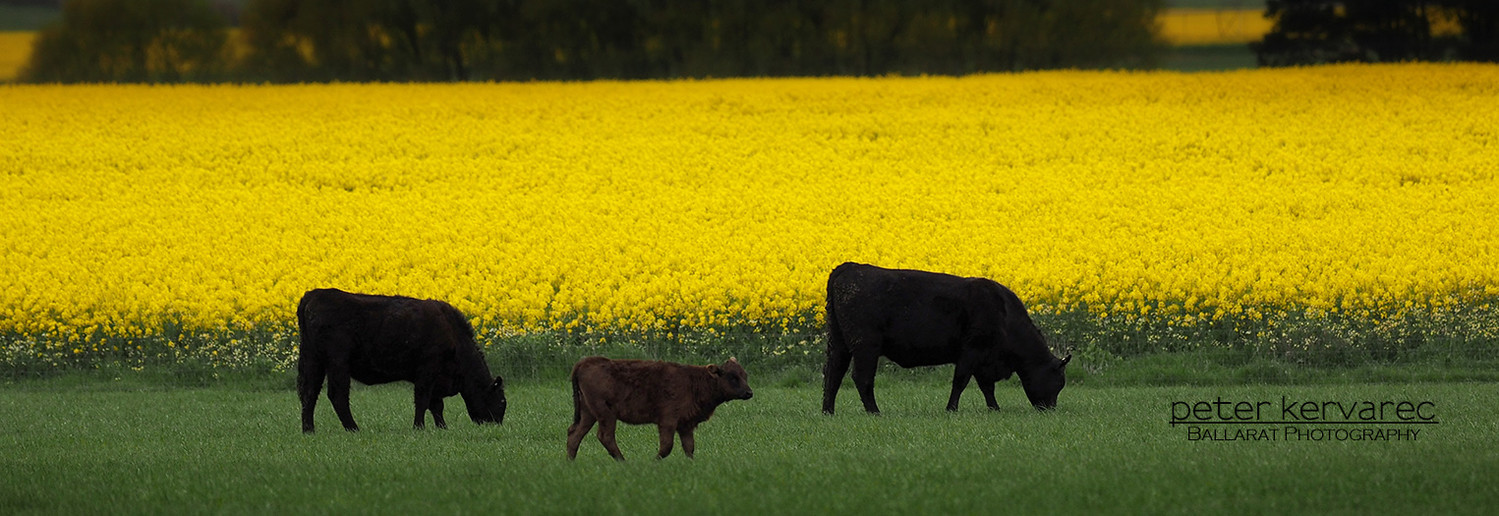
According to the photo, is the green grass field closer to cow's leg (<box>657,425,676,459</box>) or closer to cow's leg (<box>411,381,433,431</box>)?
cow's leg (<box>657,425,676,459</box>)

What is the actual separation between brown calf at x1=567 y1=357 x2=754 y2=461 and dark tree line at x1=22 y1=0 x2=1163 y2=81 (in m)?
35.9

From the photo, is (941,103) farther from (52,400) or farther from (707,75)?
(52,400)

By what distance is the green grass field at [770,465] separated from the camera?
970 cm

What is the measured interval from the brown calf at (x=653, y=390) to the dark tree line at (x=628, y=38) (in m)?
35.9

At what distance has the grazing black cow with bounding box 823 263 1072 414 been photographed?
1529cm

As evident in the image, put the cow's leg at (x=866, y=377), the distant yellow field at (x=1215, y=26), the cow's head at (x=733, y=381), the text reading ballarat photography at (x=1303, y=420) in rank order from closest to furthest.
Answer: the cow's head at (x=733, y=381) < the text reading ballarat photography at (x=1303, y=420) < the cow's leg at (x=866, y=377) < the distant yellow field at (x=1215, y=26)

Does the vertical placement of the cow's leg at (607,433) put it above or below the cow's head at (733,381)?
below

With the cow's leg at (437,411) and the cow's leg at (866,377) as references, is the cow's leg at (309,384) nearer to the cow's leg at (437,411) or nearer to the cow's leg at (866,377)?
the cow's leg at (437,411)

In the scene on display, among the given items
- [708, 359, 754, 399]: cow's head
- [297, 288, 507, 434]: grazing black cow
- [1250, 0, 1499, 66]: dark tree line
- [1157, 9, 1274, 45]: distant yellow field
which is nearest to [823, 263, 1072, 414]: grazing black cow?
[297, 288, 507, 434]: grazing black cow

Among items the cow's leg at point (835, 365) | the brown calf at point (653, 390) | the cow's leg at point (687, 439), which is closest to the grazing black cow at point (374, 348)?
the cow's leg at point (835, 365)

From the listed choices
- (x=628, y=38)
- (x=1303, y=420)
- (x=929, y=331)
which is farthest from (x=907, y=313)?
(x=628, y=38)

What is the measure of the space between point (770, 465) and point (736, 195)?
58.8 feet

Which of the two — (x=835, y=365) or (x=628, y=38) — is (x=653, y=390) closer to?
(x=835, y=365)

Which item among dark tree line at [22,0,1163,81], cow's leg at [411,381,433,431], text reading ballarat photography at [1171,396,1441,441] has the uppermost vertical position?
dark tree line at [22,0,1163,81]
